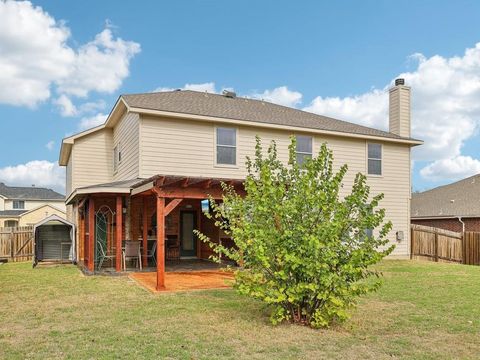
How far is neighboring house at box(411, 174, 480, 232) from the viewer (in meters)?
19.8

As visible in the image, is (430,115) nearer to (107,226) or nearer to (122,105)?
A: (122,105)

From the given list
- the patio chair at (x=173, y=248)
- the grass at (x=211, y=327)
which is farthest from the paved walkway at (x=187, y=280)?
the patio chair at (x=173, y=248)

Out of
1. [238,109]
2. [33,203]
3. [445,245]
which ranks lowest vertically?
[445,245]

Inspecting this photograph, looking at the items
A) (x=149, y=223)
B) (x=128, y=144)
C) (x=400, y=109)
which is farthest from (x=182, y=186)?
(x=400, y=109)

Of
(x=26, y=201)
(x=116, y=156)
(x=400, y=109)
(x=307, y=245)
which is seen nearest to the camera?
(x=307, y=245)

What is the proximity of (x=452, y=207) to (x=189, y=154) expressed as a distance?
1429cm

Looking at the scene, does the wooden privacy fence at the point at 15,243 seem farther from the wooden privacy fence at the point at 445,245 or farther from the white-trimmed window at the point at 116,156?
the wooden privacy fence at the point at 445,245

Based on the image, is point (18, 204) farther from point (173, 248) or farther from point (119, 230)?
point (119, 230)

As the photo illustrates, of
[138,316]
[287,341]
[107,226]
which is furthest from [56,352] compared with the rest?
[107,226]

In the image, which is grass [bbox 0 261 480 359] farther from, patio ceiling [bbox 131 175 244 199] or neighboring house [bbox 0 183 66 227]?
neighboring house [bbox 0 183 66 227]

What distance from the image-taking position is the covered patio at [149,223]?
9883 mm

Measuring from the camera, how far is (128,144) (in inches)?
563

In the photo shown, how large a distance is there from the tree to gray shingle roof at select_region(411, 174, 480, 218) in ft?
50.9

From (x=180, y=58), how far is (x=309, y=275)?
14.3 m
